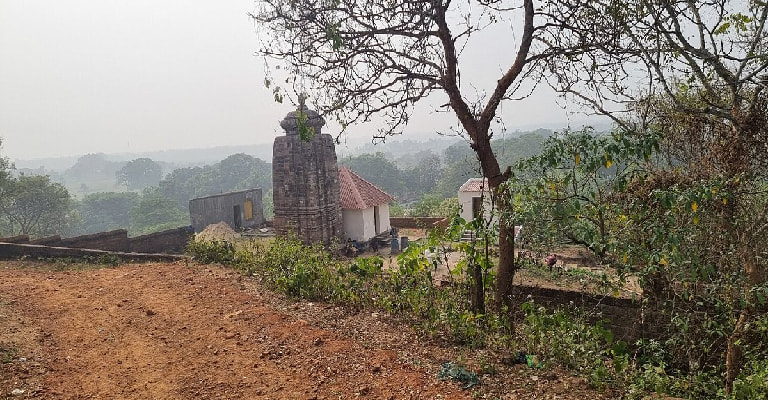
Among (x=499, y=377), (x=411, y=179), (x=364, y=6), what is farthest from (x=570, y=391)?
(x=411, y=179)

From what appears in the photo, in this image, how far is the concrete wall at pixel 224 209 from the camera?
77.3 ft

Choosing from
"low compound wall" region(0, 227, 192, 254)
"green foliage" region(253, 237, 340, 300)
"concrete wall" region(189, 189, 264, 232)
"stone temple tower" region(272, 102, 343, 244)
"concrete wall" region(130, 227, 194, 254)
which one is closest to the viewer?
"green foliage" region(253, 237, 340, 300)

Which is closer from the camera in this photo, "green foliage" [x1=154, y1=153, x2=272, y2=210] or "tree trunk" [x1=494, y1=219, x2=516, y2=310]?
"tree trunk" [x1=494, y1=219, x2=516, y2=310]

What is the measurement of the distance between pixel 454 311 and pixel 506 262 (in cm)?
99

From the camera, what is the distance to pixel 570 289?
26.6 ft

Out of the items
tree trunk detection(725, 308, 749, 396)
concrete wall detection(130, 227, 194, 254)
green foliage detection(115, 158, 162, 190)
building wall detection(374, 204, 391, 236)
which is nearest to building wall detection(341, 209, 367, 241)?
building wall detection(374, 204, 391, 236)

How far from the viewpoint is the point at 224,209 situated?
81.6ft

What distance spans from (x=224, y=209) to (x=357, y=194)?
824 centimetres

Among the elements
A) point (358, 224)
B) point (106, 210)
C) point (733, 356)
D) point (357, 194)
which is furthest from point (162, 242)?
point (106, 210)

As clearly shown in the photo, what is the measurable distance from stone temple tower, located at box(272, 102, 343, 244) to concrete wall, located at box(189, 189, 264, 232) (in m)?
6.83

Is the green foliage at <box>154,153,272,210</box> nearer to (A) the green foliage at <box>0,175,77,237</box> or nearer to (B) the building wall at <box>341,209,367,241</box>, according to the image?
(A) the green foliage at <box>0,175,77,237</box>

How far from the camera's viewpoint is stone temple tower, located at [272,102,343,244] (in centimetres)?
1736

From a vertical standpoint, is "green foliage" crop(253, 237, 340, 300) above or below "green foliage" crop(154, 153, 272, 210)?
below

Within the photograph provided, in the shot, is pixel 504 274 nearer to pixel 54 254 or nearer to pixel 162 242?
pixel 54 254
